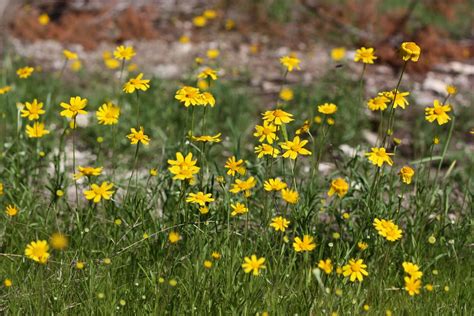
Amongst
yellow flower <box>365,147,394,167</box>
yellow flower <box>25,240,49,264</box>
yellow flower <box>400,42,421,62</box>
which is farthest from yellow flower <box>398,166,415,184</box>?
yellow flower <box>25,240,49,264</box>

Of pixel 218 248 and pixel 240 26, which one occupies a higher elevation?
pixel 218 248

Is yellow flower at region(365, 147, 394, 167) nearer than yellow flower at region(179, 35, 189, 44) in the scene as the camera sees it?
Yes

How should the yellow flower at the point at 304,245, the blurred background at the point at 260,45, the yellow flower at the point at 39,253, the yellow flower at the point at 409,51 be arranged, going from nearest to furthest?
the yellow flower at the point at 39,253, the yellow flower at the point at 304,245, the yellow flower at the point at 409,51, the blurred background at the point at 260,45

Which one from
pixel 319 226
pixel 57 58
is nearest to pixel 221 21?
pixel 57 58

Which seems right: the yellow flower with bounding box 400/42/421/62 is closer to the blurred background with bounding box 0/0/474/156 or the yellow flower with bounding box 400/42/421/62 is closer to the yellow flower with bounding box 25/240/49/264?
the yellow flower with bounding box 25/240/49/264

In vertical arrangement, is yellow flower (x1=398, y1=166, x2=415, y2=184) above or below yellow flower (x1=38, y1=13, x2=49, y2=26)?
above

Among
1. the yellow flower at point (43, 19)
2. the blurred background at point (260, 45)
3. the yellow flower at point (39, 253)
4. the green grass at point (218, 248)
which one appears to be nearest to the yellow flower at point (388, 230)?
the green grass at point (218, 248)

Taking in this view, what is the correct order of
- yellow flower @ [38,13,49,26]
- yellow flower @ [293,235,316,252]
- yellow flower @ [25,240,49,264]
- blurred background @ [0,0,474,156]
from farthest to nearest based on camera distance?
1. yellow flower @ [38,13,49,26]
2. blurred background @ [0,0,474,156]
3. yellow flower @ [293,235,316,252]
4. yellow flower @ [25,240,49,264]

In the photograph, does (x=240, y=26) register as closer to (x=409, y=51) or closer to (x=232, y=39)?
(x=232, y=39)

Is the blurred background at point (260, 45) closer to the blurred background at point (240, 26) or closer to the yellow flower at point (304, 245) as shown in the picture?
the blurred background at point (240, 26)

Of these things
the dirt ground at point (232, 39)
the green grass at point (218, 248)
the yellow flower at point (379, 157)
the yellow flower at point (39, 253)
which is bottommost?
the dirt ground at point (232, 39)

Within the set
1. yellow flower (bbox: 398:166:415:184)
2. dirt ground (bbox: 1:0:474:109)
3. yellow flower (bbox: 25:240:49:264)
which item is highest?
yellow flower (bbox: 398:166:415:184)

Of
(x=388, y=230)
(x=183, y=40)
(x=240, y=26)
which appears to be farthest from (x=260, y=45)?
(x=388, y=230)

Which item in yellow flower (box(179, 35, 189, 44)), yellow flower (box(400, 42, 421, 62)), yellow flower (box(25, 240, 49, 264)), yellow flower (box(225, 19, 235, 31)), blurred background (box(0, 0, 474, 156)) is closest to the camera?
yellow flower (box(25, 240, 49, 264))
